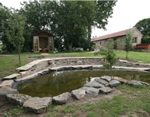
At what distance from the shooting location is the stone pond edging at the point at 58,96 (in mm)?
2357

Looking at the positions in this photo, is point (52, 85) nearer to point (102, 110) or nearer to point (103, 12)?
point (102, 110)

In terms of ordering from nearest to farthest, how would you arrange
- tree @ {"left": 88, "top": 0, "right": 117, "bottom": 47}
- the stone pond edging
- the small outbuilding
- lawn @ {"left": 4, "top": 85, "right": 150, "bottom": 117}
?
lawn @ {"left": 4, "top": 85, "right": 150, "bottom": 117} → the stone pond edging → the small outbuilding → tree @ {"left": 88, "top": 0, "right": 117, "bottom": 47}

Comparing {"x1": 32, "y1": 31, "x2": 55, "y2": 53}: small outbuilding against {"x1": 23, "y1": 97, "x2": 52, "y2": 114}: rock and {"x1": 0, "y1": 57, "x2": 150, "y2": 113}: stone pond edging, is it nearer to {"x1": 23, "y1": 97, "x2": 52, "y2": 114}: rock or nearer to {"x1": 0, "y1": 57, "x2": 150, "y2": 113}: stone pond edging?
{"x1": 0, "y1": 57, "x2": 150, "y2": 113}: stone pond edging

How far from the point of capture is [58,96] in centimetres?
260

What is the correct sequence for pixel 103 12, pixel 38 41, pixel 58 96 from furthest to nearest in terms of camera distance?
1. pixel 103 12
2. pixel 38 41
3. pixel 58 96

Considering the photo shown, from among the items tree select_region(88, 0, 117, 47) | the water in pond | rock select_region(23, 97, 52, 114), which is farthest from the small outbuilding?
rock select_region(23, 97, 52, 114)

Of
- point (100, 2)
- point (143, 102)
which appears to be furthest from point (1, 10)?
point (143, 102)

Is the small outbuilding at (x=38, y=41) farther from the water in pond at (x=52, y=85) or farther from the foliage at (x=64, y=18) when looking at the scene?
the water in pond at (x=52, y=85)

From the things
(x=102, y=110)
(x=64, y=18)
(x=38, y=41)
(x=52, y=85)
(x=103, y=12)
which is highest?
(x=103, y=12)

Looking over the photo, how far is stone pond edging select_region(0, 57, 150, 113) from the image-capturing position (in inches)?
92.8

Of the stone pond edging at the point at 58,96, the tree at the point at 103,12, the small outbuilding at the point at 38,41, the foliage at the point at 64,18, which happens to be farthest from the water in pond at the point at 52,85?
the tree at the point at 103,12

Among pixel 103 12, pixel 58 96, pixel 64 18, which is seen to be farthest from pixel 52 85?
pixel 103 12

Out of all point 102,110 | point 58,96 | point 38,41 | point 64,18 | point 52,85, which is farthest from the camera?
point 64,18

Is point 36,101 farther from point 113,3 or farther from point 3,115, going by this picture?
point 113,3
